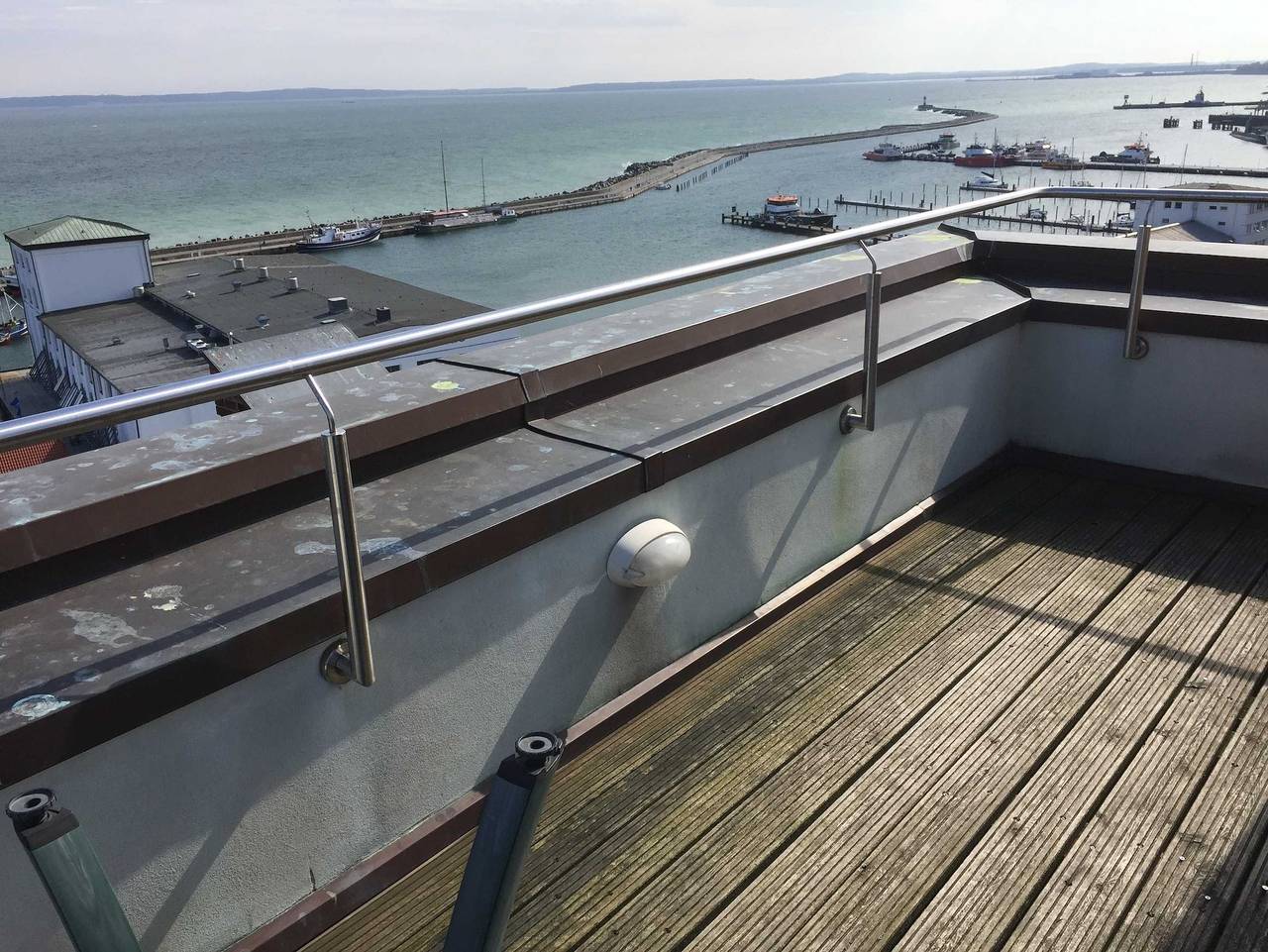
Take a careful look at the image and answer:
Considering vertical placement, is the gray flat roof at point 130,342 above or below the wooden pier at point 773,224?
below

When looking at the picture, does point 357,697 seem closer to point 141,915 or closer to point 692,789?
point 141,915

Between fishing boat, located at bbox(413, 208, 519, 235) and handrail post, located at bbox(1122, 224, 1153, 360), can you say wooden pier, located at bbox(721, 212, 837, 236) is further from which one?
handrail post, located at bbox(1122, 224, 1153, 360)

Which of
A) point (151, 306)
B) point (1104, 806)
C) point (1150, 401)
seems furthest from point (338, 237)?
point (1104, 806)

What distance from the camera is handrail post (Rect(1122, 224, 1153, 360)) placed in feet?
11.9

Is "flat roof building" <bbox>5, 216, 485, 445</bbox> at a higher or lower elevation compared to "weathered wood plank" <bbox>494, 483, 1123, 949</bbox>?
lower

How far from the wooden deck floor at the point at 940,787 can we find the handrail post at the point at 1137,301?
0.91 m

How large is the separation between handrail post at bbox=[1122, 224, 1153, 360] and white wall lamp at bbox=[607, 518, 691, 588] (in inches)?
88.0

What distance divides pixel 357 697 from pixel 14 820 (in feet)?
3.10

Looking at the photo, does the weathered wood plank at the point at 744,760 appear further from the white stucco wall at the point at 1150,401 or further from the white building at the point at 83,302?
the white building at the point at 83,302

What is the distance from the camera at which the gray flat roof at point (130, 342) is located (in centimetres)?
3250

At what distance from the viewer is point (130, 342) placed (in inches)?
1476

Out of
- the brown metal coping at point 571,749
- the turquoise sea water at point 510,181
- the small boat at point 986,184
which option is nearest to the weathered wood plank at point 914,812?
the brown metal coping at point 571,749

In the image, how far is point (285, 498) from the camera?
2.21m

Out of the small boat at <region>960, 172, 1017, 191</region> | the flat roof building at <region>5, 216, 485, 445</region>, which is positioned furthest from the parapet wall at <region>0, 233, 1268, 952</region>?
the small boat at <region>960, 172, 1017, 191</region>
